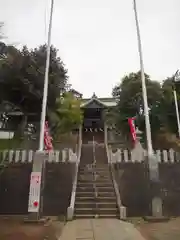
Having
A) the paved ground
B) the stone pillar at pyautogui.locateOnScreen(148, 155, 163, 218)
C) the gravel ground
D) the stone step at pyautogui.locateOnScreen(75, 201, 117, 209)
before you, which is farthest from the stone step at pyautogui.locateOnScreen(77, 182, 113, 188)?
the paved ground

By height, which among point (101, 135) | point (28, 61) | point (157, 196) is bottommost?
point (157, 196)

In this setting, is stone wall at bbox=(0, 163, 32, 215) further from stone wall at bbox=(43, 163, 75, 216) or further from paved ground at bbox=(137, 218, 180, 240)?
paved ground at bbox=(137, 218, 180, 240)

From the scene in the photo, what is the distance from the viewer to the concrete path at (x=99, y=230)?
814 cm

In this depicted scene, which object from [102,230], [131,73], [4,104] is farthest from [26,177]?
[131,73]

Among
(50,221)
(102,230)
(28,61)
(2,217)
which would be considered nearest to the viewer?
(102,230)

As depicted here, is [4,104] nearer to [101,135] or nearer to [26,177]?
[26,177]

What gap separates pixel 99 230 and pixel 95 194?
430 cm

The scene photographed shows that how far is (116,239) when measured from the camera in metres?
7.80

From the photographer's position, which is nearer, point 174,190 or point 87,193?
point 174,190

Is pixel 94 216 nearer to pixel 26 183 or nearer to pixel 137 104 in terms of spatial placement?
pixel 26 183

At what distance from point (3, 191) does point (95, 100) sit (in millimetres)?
26753

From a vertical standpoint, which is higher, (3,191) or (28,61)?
(28,61)

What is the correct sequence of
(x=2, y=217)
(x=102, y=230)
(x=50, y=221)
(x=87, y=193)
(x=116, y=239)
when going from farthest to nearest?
(x=87, y=193)
(x=2, y=217)
(x=50, y=221)
(x=102, y=230)
(x=116, y=239)

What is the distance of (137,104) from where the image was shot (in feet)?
87.7
